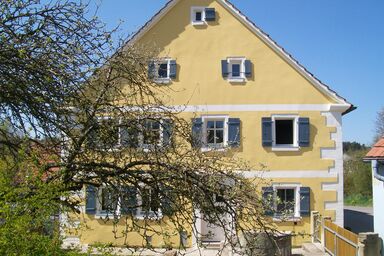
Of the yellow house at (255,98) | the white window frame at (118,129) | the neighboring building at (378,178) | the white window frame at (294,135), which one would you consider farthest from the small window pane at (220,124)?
the white window frame at (118,129)

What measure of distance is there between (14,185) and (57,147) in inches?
53.2

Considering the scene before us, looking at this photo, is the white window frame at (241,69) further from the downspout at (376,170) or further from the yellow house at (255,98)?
the downspout at (376,170)

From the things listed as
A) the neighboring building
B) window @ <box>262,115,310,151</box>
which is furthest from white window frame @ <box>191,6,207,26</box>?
the neighboring building

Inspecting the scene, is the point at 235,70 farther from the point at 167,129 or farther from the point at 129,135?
the point at 129,135

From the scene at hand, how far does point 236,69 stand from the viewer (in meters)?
16.3

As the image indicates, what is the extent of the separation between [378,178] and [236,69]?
574 cm

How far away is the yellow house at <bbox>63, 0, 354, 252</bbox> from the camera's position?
15.8 meters

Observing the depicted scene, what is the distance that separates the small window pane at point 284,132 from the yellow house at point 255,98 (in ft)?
0.11

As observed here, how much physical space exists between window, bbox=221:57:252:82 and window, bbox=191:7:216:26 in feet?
4.79

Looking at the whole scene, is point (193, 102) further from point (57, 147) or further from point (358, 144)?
point (358, 144)

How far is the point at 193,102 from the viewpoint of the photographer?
634 inches

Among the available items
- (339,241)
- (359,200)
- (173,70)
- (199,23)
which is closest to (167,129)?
(339,241)

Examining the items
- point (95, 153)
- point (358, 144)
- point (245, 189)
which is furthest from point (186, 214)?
point (358, 144)

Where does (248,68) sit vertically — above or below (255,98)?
above
